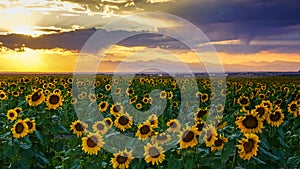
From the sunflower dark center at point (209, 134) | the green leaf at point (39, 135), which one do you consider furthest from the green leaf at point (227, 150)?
the green leaf at point (39, 135)

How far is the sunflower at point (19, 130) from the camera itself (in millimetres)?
7199

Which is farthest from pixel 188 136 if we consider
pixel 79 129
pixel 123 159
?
pixel 79 129

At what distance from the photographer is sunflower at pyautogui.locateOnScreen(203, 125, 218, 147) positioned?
18.8 feet

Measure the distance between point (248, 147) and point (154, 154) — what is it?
4.07ft

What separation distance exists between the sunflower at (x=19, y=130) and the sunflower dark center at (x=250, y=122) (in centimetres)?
340

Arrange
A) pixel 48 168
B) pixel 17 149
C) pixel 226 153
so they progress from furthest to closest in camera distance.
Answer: pixel 48 168, pixel 17 149, pixel 226 153

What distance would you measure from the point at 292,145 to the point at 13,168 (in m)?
4.37

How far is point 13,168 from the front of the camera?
6855mm

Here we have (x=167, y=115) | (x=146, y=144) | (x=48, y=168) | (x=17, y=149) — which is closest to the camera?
(x=146, y=144)

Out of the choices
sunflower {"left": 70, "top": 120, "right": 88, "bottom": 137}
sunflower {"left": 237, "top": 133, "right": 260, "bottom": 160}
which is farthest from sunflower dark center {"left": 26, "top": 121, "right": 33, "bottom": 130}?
sunflower {"left": 237, "top": 133, "right": 260, "bottom": 160}

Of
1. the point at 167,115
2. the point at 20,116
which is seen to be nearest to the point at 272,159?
the point at 20,116

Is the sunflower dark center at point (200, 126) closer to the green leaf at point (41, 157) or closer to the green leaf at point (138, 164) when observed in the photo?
the green leaf at point (138, 164)

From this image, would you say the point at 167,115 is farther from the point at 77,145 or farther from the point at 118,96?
the point at 77,145

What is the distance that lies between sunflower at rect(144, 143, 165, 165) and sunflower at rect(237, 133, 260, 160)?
1.07m
